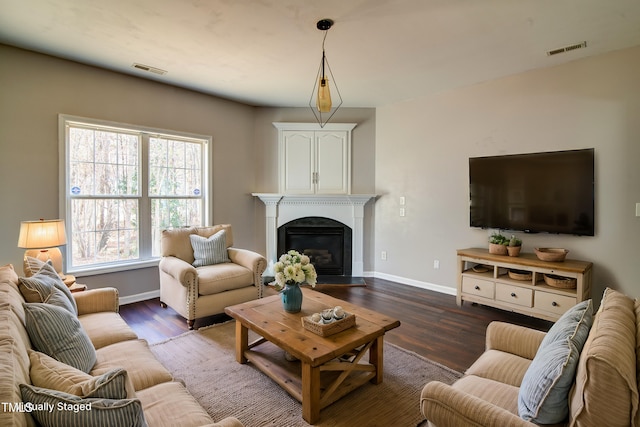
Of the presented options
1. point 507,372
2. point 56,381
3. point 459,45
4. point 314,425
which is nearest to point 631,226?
point 459,45

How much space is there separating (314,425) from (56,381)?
1.34 meters

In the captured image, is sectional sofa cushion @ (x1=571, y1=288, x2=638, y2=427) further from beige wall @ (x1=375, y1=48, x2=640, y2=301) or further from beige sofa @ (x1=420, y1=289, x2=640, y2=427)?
beige wall @ (x1=375, y1=48, x2=640, y2=301)

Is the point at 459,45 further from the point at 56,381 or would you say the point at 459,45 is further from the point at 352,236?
the point at 56,381

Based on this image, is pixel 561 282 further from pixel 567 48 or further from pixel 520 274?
pixel 567 48

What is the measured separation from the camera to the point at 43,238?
2.75 metres

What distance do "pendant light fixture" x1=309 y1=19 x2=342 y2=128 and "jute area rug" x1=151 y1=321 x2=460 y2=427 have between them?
6.68ft

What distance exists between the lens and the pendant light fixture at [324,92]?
2383 millimetres

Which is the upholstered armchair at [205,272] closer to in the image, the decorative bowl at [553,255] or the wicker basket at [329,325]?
the wicker basket at [329,325]

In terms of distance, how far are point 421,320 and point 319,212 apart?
7.66ft

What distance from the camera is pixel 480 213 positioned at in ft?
12.9

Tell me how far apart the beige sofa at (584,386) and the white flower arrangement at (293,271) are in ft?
3.96

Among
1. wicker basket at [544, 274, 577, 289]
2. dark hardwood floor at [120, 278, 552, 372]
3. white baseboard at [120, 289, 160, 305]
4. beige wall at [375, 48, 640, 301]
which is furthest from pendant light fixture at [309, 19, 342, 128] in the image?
white baseboard at [120, 289, 160, 305]

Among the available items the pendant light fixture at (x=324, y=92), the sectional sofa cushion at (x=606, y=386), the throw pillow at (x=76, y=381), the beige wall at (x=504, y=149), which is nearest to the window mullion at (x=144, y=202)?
the pendant light fixture at (x=324, y=92)

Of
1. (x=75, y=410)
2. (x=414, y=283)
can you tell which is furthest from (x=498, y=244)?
(x=75, y=410)
